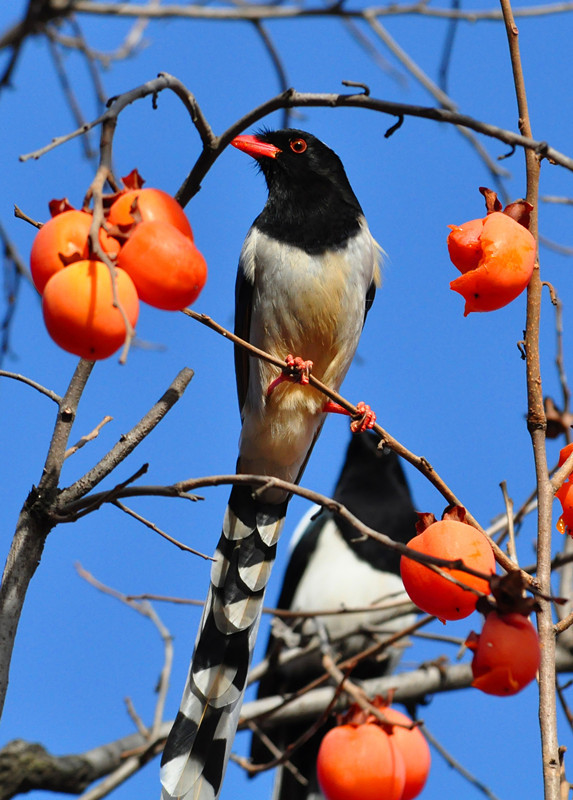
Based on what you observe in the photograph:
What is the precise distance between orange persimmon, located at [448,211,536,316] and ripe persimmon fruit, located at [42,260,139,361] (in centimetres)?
72

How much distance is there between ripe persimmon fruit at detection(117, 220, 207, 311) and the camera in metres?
1.39

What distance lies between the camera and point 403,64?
2918 mm

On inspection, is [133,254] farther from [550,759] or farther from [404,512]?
[404,512]

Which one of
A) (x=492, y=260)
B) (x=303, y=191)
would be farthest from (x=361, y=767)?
(x=303, y=191)

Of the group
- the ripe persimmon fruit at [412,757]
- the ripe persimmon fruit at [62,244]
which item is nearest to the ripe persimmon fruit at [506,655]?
the ripe persimmon fruit at [62,244]

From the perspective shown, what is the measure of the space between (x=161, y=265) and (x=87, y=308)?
5.4 inches

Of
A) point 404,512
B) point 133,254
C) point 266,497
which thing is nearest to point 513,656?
point 133,254

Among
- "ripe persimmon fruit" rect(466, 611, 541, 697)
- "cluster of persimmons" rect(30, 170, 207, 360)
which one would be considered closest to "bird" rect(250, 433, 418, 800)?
"ripe persimmon fruit" rect(466, 611, 541, 697)

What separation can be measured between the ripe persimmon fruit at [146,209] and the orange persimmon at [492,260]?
58cm

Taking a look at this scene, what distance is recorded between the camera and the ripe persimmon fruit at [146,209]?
1459 mm

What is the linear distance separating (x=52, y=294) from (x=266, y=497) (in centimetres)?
216

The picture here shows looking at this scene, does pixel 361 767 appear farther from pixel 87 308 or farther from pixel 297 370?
pixel 87 308

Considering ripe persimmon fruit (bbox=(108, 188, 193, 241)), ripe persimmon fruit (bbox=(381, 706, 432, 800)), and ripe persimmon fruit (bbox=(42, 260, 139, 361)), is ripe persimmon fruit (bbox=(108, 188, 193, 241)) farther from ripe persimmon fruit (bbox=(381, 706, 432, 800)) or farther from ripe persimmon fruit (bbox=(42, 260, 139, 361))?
ripe persimmon fruit (bbox=(381, 706, 432, 800))

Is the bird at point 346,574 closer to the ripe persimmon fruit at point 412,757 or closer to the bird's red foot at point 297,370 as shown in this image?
the bird's red foot at point 297,370
